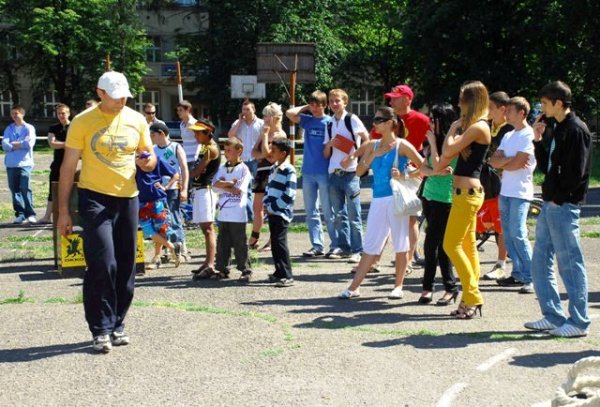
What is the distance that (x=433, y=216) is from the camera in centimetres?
884

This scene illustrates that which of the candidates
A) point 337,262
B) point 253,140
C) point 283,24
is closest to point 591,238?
point 337,262

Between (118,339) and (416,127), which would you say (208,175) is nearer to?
(416,127)

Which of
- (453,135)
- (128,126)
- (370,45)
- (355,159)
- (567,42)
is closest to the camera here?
(128,126)

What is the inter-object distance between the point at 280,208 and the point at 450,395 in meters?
4.23

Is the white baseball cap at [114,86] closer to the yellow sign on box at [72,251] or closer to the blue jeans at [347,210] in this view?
the yellow sign on box at [72,251]

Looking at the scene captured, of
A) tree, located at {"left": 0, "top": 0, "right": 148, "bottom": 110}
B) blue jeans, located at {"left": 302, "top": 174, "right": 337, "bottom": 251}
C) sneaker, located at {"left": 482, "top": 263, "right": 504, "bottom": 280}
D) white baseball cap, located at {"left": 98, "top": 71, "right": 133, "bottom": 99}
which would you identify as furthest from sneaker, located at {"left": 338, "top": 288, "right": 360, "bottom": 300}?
tree, located at {"left": 0, "top": 0, "right": 148, "bottom": 110}

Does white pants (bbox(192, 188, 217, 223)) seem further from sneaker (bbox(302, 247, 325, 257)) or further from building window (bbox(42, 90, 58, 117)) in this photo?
building window (bbox(42, 90, 58, 117))

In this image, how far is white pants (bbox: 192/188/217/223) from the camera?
10.6 metres

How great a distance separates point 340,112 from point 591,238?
14.0 ft

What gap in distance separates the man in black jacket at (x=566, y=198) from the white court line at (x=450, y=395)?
64.7 inches

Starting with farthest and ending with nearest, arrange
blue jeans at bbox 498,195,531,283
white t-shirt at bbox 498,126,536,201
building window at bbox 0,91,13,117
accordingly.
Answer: building window at bbox 0,91,13,117
blue jeans at bbox 498,195,531,283
white t-shirt at bbox 498,126,536,201

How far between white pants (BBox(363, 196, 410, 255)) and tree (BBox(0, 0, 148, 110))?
48.9m

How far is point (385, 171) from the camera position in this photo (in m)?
9.03

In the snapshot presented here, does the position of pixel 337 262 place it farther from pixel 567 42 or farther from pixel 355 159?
pixel 567 42
